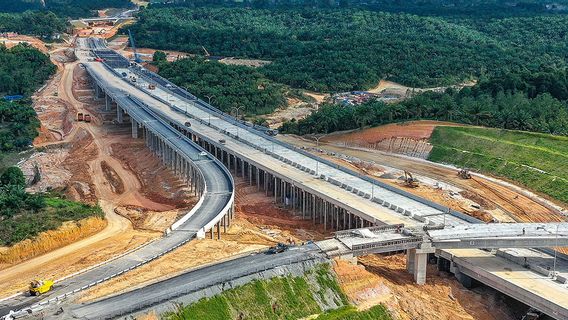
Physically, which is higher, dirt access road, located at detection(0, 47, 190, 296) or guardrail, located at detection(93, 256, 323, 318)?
guardrail, located at detection(93, 256, 323, 318)

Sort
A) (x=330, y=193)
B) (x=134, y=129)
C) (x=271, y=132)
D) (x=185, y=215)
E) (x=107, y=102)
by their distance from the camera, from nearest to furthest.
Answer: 1. (x=185, y=215)
2. (x=330, y=193)
3. (x=271, y=132)
4. (x=134, y=129)
5. (x=107, y=102)

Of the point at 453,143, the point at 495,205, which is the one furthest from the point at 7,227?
the point at 453,143

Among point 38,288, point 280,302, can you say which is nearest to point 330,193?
point 280,302

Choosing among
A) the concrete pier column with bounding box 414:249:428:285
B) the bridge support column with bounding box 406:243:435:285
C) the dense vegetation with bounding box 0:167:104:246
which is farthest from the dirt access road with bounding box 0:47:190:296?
the concrete pier column with bounding box 414:249:428:285

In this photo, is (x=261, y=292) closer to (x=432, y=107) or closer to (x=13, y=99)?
(x=432, y=107)

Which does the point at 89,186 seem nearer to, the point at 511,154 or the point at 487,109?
the point at 511,154

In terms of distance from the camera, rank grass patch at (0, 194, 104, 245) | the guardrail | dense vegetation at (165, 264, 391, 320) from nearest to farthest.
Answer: the guardrail
dense vegetation at (165, 264, 391, 320)
grass patch at (0, 194, 104, 245)

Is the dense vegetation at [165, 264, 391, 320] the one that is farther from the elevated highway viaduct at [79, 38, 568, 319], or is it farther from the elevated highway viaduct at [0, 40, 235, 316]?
the elevated highway viaduct at [0, 40, 235, 316]

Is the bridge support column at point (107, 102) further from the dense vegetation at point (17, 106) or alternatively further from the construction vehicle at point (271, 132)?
the construction vehicle at point (271, 132)
